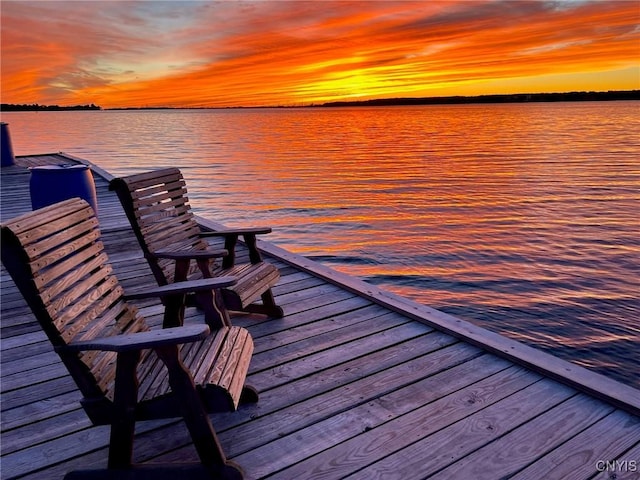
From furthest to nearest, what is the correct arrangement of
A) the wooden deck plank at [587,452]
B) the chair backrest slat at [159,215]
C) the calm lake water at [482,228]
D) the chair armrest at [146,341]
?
the calm lake water at [482,228], the chair backrest slat at [159,215], the wooden deck plank at [587,452], the chair armrest at [146,341]

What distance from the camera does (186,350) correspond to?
2.56m

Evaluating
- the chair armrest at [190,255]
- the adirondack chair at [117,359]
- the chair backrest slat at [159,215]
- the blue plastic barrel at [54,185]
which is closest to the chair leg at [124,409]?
the adirondack chair at [117,359]

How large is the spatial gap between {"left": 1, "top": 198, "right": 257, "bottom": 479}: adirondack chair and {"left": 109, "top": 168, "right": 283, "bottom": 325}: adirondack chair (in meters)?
0.79

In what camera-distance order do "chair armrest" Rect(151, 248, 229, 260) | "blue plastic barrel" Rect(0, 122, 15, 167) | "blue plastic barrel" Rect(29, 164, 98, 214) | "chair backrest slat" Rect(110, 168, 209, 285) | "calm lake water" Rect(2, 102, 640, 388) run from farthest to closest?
"blue plastic barrel" Rect(0, 122, 15, 167), "calm lake water" Rect(2, 102, 640, 388), "blue plastic barrel" Rect(29, 164, 98, 214), "chair backrest slat" Rect(110, 168, 209, 285), "chair armrest" Rect(151, 248, 229, 260)

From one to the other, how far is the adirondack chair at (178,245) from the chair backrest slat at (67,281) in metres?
0.78

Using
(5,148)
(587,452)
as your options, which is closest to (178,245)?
(587,452)

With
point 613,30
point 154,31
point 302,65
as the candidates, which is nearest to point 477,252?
point 154,31

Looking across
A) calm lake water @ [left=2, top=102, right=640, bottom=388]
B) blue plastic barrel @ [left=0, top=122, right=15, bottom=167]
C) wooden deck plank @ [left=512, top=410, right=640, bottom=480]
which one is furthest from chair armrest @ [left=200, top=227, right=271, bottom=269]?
blue plastic barrel @ [left=0, top=122, right=15, bottom=167]

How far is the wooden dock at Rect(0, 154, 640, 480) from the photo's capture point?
7.97 ft

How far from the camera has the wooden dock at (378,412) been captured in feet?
7.97

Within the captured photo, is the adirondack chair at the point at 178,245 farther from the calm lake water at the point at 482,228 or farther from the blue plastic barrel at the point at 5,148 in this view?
the blue plastic barrel at the point at 5,148

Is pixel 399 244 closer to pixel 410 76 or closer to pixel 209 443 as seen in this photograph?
pixel 209 443

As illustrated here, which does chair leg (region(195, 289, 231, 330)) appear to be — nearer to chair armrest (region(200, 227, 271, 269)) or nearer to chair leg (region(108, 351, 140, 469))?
chair leg (region(108, 351, 140, 469))

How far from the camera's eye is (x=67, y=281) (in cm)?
227
